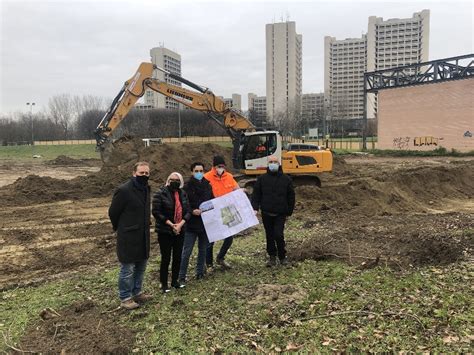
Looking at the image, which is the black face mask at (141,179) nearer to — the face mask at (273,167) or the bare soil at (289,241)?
the bare soil at (289,241)

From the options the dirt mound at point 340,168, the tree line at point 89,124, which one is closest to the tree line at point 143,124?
the tree line at point 89,124

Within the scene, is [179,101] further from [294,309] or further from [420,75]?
[420,75]

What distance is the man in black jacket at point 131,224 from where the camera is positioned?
4.95m

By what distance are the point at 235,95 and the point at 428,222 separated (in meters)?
97.2

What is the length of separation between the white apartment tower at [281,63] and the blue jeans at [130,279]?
297 ft

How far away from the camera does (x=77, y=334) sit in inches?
179

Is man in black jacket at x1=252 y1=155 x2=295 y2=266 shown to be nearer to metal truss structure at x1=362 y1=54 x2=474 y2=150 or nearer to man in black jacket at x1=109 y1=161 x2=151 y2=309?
man in black jacket at x1=109 y1=161 x2=151 y2=309

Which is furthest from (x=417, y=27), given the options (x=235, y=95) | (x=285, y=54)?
(x=235, y=95)

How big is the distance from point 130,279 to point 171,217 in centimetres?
94

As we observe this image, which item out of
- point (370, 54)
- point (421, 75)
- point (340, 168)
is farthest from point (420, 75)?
point (370, 54)

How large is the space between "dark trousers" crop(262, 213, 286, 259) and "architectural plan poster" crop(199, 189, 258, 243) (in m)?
0.35

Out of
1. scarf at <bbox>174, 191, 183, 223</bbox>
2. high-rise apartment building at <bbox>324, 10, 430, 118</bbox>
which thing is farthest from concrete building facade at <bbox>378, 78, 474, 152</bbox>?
scarf at <bbox>174, 191, 183, 223</bbox>

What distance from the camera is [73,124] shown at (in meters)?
84.8

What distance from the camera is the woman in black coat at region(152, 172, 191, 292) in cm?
541
